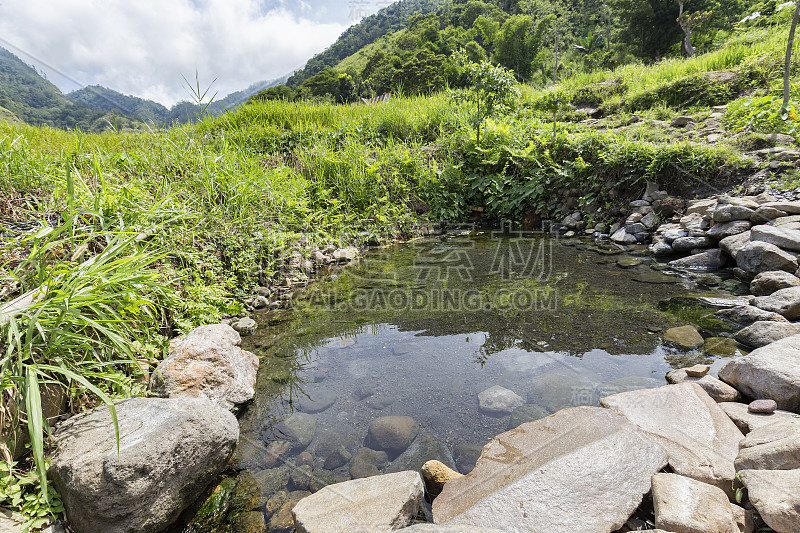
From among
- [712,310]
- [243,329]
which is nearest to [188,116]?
[243,329]

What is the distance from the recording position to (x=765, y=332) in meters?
3.06

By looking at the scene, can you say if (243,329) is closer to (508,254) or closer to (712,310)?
(508,254)

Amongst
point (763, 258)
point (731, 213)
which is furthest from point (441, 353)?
point (731, 213)

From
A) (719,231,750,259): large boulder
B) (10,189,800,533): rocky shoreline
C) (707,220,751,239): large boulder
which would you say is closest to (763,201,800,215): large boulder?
(707,220,751,239): large boulder

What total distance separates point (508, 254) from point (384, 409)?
4.50m

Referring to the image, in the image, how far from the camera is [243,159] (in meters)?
6.11

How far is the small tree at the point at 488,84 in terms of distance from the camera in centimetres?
874

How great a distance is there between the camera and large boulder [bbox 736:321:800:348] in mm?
2965

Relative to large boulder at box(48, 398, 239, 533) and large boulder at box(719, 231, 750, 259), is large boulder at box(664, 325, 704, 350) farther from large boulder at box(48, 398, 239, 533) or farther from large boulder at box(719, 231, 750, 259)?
large boulder at box(48, 398, 239, 533)

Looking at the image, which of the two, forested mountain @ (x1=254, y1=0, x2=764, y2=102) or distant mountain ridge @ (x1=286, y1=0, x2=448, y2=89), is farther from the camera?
distant mountain ridge @ (x1=286, y1=0, x2=448, y2=89)

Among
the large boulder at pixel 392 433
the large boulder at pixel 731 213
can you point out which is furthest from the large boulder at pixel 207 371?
the large boulder at pixel 731 213

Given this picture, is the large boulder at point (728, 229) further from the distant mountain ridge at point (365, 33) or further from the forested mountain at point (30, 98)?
the distant mountain ridge at point (365, 33)

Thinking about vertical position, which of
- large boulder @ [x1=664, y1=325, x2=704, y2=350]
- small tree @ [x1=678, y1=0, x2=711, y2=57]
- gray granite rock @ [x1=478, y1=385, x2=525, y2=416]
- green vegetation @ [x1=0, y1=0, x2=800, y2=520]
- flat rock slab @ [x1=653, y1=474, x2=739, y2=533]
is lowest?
large boulder @ [x1=664, y1=325, x2=704, y2=350]

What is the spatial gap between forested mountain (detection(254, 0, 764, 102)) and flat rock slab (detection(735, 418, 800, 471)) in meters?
9.63
